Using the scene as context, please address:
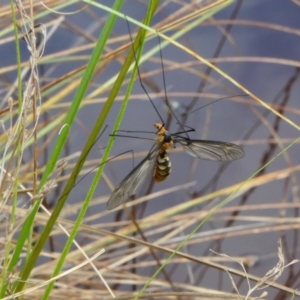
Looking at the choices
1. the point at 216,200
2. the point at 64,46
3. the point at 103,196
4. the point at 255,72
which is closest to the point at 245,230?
the point at 216,200

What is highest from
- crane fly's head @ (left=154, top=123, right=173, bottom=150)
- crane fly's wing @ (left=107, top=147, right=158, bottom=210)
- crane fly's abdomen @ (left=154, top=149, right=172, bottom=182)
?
crane fly's head @ (left=154, top=123, right=173, bottom=150)

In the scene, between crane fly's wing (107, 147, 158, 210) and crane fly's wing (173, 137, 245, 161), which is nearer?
crane fly's wing (107, 147, 158, 210)

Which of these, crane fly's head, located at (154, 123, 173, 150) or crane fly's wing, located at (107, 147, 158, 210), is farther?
crane fly's head, located at (154, 123, 173, 150)

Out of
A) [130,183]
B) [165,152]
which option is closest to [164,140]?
[165,152]

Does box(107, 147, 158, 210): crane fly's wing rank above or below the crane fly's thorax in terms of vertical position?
below

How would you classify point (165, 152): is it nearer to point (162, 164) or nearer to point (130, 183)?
point (162, 164)
